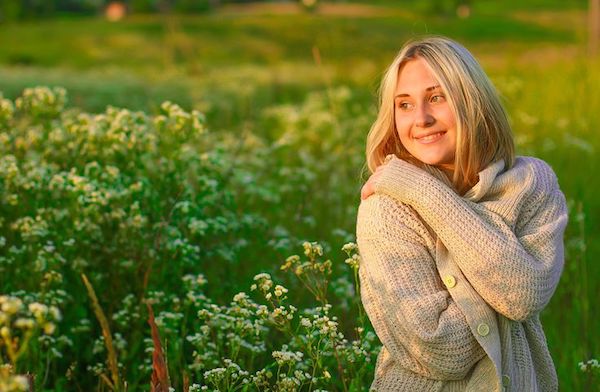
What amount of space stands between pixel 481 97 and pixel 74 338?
2.17 m

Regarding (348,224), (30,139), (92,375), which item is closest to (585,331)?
(348,224)

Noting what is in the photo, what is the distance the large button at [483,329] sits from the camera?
285 cm

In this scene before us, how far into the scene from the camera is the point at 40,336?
3916mm

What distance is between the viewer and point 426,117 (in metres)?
3.11

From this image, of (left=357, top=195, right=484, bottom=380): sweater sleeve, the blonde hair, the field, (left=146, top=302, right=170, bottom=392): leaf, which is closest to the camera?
(left=146, top=302, right=170, bottom=392): leaf

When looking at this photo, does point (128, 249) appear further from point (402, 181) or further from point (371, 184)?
point (402, 181)

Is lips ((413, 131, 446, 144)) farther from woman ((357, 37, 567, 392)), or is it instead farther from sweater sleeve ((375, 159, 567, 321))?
sweater sleeve ((375, 159, 567, 321))

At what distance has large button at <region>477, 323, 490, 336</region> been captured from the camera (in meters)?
2.85

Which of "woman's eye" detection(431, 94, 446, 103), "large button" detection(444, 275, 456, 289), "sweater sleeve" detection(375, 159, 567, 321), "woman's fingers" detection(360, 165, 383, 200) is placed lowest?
"large button" detection(444, 275, 456, 289)

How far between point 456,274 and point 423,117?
507mm

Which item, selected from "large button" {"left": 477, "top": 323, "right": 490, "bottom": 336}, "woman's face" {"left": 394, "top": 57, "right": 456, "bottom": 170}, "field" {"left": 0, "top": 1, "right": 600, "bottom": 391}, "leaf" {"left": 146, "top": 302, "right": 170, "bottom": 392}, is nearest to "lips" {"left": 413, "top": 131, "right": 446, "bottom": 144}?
"woman's face" {"left": 394, "top": 57, "right": 456, "bottom": 170}

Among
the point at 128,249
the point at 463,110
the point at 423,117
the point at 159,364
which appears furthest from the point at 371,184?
the point at 128,249

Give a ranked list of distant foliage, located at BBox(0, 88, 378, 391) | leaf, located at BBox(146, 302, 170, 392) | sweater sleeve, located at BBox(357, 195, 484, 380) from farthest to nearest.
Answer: distant foliage, located at BBox(0, 88, 378, 391), sweater sleeve, located at BBox(357, 195, 484, 380), leaf, located at BBox(146, 302, 170, 392)

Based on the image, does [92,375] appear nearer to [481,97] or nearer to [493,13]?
[481,97]
